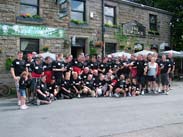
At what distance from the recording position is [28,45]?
18094mm

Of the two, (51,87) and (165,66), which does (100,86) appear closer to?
(51,87)

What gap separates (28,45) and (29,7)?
7.06ft

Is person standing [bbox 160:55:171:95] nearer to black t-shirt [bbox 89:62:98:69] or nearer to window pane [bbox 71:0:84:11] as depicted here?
black t-shirt [bbox 89:62:98:69]

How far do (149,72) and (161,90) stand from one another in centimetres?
132

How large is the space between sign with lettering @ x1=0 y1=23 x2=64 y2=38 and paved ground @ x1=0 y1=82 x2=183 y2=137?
18.1ft

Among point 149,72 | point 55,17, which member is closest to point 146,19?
point 55,17

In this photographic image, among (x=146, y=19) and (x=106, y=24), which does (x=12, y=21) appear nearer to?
(x=106, y=24)

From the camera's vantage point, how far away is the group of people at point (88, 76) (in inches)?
490

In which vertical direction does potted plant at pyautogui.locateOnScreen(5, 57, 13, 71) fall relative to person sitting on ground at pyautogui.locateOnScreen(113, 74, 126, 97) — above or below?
above

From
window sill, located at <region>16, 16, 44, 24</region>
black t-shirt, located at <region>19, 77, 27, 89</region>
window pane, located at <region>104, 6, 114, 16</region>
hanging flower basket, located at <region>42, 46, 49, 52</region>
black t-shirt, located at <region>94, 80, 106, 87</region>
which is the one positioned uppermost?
window pane, located at <region>104, 6, 114, 16</region>

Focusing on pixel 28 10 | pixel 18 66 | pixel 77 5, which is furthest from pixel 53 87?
pixel 77 5

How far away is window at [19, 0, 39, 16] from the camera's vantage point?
17972mm

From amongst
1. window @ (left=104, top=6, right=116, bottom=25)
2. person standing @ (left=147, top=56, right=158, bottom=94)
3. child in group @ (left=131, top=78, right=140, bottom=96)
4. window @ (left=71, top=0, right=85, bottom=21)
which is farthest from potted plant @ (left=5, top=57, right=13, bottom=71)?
window @ (left=104, top=6, right=116, bottom=25)

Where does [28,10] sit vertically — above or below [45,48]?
above
